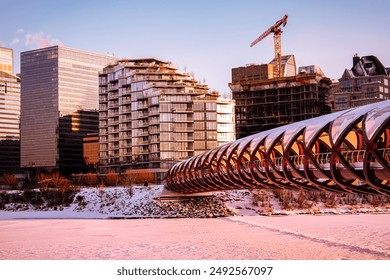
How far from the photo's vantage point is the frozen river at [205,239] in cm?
2083

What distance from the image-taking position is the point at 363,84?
201 feet

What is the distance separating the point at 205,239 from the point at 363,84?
39203mm

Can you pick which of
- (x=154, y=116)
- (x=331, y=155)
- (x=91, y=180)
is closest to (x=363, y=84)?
(x=154, y=116)

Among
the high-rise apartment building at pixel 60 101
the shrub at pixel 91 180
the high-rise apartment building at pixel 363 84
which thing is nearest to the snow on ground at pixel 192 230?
the shrub at pixel 91 180

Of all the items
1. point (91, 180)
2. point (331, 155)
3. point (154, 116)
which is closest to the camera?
point (331, 155)

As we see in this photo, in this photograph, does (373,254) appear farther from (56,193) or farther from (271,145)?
(56,193)

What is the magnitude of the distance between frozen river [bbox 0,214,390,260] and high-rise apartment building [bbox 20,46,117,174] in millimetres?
37957

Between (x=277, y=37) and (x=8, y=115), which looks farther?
(x=277, y=37)

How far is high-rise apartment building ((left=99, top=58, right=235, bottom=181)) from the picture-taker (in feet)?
225

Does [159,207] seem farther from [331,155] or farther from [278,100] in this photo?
[278,100]

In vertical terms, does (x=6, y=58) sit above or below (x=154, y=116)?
below

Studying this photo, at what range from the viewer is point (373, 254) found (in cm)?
2006
